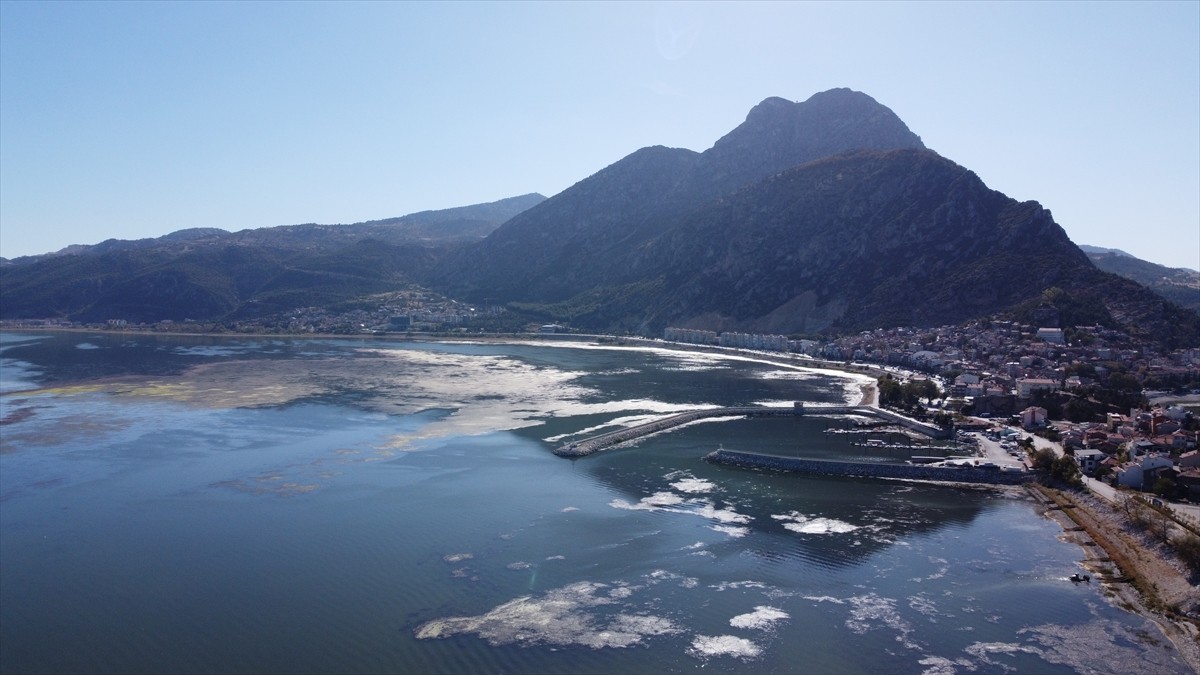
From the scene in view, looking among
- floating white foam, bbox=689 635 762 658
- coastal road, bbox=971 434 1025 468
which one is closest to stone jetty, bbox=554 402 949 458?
coastal road, bbox=971 434 1025 468

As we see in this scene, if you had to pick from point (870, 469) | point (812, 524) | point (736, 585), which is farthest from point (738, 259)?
point (736, 585)

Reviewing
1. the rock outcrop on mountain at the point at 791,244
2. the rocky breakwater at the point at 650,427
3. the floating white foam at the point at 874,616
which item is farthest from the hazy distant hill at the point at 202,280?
the floating white foam at the point at 874,616

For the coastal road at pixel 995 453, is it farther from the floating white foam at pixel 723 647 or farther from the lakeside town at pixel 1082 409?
the floating white foam at pixel 723 647

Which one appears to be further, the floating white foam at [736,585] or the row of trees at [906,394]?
the row of trees at [906,394]

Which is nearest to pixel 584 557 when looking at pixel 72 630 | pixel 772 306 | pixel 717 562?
pixel 717 562

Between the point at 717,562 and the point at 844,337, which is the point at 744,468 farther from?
the point at 844,337

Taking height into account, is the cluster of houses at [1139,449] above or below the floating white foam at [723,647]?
above

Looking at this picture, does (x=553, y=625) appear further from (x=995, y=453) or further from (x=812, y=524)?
(x=995, y=453)
